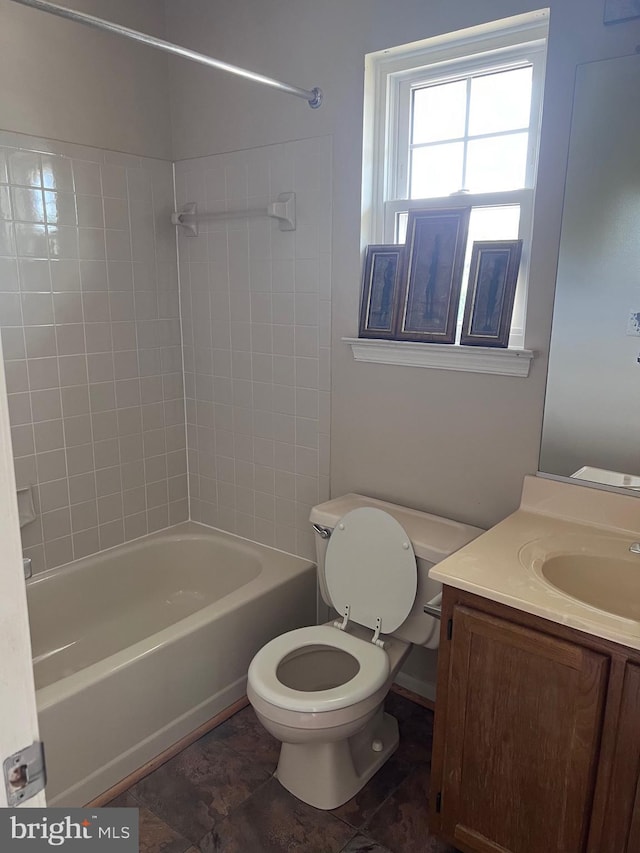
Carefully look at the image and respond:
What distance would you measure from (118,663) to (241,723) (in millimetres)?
574

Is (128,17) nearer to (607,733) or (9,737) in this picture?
(9,737)

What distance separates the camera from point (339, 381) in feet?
7.85

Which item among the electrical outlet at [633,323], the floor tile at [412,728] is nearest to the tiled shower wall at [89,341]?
the floor tile at [412,728]

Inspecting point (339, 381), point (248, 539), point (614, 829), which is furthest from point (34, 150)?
point (614, 829)

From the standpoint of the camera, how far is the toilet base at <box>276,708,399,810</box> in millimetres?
1887

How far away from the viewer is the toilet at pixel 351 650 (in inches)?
70.3

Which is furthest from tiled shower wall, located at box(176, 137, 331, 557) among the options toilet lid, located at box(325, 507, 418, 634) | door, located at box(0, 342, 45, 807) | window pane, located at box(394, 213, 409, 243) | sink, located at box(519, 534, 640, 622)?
door, located at box(0, 342, 45, 807)

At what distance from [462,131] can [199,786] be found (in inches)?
89.0

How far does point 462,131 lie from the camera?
6.82 feet

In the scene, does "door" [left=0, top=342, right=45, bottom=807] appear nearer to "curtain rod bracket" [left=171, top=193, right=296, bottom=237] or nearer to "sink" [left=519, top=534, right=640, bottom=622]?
"sink" [left=519, top=534, right=640, bottom=622]

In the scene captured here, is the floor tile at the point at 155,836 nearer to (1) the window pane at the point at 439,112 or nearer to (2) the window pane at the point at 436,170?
(2) the window pane at the point at 436,170

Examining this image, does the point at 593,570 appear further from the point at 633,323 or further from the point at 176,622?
the point at 176,622

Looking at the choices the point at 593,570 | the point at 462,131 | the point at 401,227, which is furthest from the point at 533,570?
the point at 462,131

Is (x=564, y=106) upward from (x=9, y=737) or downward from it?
upward
